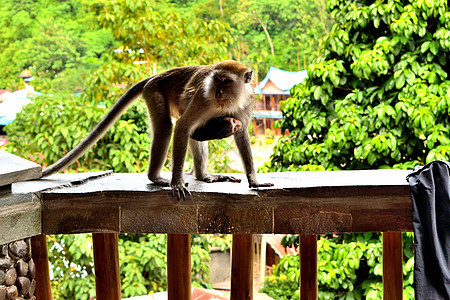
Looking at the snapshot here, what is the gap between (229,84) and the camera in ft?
5.42

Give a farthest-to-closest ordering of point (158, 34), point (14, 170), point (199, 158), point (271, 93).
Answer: point (271, 93) → point (158, 34) → point (199, 158) → point (14, 170)

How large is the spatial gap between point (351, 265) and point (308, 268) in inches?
83.5

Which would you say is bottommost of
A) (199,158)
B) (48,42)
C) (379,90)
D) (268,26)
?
(199,158)

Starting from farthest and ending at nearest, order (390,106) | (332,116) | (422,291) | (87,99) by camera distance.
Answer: (87,99), (332,116), (390,106), (422,291)

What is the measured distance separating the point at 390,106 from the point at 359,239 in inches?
37.6

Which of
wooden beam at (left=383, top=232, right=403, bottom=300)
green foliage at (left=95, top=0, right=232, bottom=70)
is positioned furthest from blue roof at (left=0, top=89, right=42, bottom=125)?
wooden beam at (left=383, top=232, right=403, bottom=300)

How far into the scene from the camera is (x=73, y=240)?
15.1 ft

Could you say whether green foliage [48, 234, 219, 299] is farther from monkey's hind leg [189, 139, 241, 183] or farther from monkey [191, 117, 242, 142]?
monkey [191, 117, 242, 142]

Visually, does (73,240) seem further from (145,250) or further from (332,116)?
(332,116)

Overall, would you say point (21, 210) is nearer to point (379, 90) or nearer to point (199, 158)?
point (199, 158)

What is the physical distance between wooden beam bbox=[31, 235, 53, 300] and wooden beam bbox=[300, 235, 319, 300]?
0.75m

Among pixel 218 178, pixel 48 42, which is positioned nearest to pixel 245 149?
pixel 218 178

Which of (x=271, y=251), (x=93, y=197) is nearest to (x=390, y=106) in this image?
(x=93, y=197)

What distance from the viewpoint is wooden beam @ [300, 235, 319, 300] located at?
1.51 m
